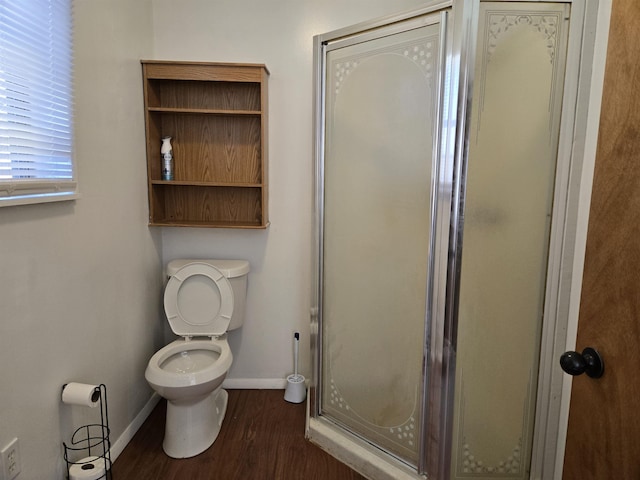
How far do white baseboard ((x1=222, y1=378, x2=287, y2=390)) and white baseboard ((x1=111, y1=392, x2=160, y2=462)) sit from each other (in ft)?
1.46

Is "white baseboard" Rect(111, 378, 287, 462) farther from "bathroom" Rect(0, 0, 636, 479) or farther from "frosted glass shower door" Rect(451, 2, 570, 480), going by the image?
"frosted glass shower door" Rect(451, 2, 570, 480)

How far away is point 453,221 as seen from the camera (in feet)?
4.86

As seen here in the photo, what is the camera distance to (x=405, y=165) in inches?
64.8

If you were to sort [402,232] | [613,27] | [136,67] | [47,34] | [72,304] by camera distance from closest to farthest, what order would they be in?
[613,27] → [47,34] → [72,304] → [402,232] → [136,67]

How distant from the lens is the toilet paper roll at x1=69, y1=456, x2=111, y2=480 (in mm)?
1485

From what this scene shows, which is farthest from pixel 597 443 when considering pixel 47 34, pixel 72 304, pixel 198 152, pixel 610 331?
pixel 198 152

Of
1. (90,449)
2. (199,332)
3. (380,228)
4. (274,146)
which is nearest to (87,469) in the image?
(90,449)

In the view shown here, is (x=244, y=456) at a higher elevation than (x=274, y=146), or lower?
lower

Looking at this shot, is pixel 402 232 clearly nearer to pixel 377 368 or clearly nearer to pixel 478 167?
pixel 478 167

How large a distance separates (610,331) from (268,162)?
194 centimetres

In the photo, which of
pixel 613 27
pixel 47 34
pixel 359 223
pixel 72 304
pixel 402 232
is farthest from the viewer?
pixel 359 223

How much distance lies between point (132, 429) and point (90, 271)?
0.95 m

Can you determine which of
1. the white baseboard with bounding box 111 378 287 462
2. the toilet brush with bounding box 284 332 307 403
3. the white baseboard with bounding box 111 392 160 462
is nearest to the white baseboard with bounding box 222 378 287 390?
the white baseboard with bounding box 111 378 287 462

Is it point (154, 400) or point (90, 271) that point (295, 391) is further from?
point (90, 271)
